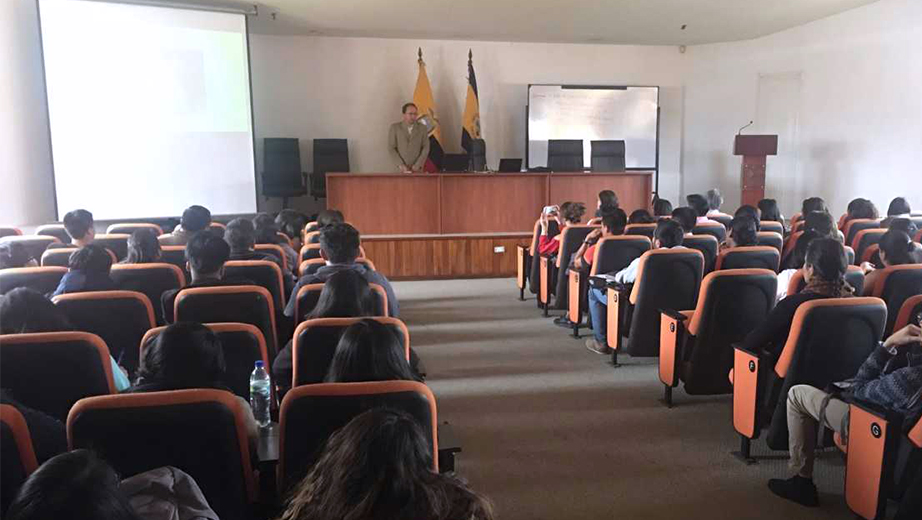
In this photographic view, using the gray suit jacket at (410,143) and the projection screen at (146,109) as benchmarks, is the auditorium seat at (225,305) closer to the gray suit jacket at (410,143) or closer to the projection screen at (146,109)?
the projection screen at (146,109)

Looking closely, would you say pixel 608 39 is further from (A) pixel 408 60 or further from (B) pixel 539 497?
(B) pixel 539 497

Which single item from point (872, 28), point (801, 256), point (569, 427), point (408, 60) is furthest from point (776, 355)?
point (408, 60)

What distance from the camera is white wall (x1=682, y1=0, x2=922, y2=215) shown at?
792 centimetres

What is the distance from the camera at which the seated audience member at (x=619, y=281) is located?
4.32 m

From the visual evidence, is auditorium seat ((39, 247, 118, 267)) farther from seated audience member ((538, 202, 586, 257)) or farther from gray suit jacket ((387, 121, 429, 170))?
gray suit jacket ((387, 121, 429, 170))

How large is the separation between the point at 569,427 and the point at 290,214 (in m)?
3.60

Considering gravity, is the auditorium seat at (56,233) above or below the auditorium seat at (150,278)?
above

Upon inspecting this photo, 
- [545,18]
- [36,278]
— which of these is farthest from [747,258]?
[545,18]

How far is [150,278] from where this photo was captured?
3.62m

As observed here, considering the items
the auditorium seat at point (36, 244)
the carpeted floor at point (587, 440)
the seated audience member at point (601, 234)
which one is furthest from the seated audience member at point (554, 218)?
the auditorium seat at point (36, 244)

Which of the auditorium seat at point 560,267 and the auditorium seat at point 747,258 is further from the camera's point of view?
the auditorium seat at point 560,267

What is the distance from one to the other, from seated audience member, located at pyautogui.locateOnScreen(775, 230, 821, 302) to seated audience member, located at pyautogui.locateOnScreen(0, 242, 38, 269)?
4546 mm

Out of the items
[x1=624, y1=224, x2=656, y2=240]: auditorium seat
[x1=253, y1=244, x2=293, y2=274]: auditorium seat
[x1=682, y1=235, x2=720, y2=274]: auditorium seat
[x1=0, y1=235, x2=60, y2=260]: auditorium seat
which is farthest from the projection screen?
[x1=682, y1=235, x2=720, y2=274]: auditorium seat

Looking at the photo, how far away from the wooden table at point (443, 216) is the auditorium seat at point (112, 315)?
5.04m
